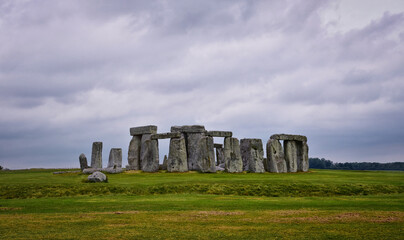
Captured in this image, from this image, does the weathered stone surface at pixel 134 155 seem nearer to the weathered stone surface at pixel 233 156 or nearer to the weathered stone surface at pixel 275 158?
the weathered stone surface at pixel 233 156

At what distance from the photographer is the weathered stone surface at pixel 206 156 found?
111ft

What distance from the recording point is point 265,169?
3634 cm

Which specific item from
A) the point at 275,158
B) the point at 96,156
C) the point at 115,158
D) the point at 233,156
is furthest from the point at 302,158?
the point at 96,156

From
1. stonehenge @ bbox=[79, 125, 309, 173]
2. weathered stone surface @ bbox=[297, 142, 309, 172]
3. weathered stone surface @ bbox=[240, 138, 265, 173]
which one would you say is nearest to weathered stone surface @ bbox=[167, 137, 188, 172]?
stonehenge @ bbox=[79, 125, 309, 173]

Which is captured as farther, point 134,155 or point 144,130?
point 134,155

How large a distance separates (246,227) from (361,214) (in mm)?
4546

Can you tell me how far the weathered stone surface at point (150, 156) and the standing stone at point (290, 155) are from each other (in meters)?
11.6

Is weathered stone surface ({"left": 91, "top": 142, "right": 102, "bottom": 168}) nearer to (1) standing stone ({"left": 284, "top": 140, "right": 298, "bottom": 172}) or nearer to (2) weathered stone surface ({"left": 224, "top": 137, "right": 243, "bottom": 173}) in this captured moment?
(2) weathered stone surface ({"left": 224, "top": 137, "right": 243, "bottom": 173})

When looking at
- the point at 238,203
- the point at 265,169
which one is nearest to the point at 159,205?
the point at 238,203

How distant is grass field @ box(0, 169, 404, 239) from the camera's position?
1045 cm

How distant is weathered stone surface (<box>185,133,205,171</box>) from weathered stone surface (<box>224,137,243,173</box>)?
246cm

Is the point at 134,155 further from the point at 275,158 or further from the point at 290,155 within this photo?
the point at 290,155

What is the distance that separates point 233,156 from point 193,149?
366cm

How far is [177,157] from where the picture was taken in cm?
3444
